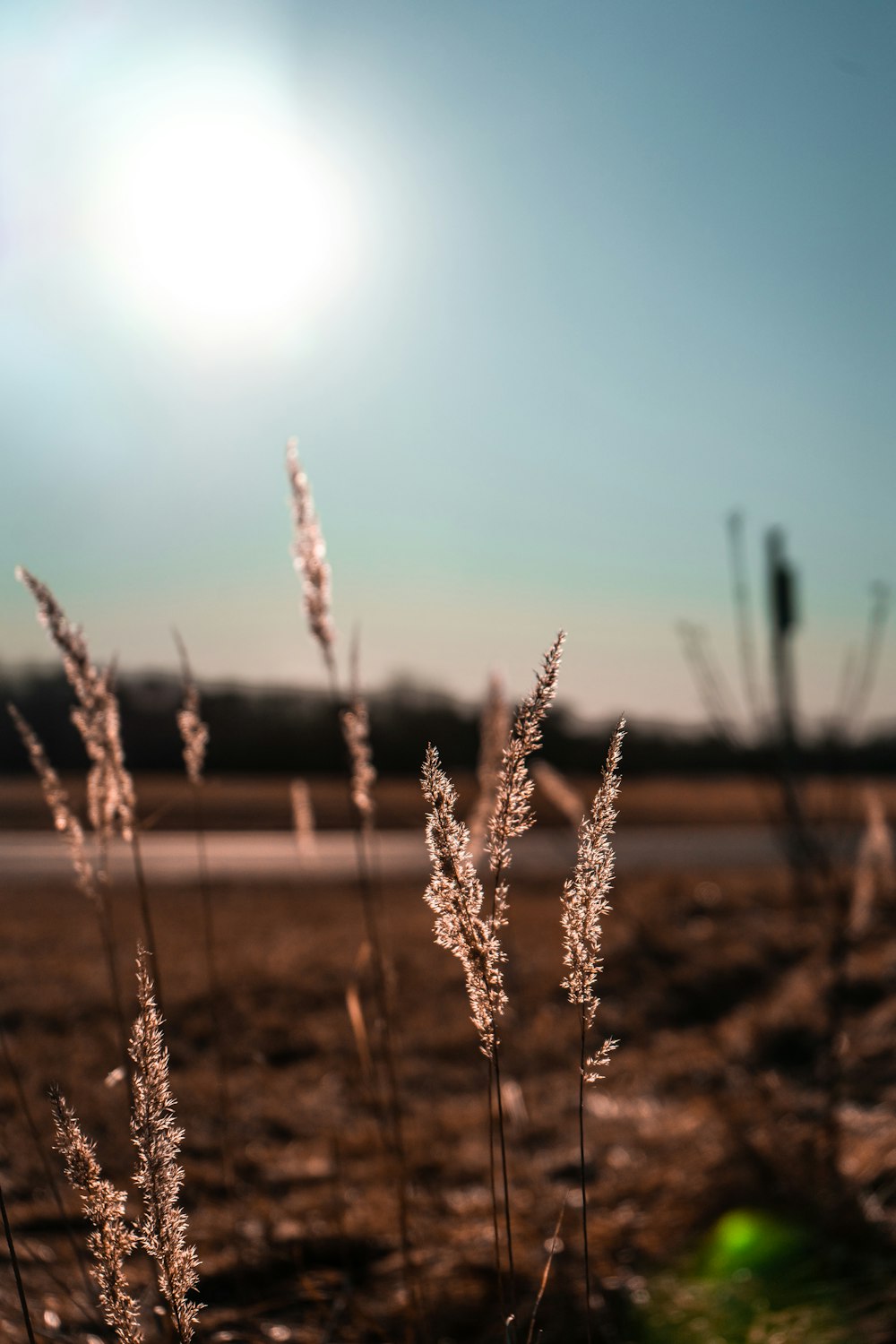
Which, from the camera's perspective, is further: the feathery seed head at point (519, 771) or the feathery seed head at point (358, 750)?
the feathery seed head at point (358, 750)

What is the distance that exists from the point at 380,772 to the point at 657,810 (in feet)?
18.7

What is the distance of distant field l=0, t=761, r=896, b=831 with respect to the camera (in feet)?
49.2

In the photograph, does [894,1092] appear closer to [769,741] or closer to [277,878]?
[769,741]

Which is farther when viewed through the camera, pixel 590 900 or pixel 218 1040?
pixel 218 1040

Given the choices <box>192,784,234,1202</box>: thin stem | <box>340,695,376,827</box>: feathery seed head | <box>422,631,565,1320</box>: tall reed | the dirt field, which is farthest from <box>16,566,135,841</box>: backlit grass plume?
<box>422,631,565,1320</box>: tall reed

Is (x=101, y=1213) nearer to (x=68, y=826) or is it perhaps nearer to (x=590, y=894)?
(x=590, y=894)

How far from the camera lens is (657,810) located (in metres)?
18.2

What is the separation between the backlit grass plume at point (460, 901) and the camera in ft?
3.20

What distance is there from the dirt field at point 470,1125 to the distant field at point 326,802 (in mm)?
7358

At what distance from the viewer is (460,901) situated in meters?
0.99

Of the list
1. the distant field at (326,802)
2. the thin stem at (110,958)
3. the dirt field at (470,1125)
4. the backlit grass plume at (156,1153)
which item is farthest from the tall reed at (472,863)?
the distant field at (326,802)

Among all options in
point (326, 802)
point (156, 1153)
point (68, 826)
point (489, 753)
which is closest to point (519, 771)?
point (156, 1153)

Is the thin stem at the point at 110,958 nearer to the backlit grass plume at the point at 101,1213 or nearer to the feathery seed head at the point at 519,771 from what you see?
the backlit grass plume at the point at 101,1213

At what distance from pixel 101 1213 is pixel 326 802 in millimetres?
15481
